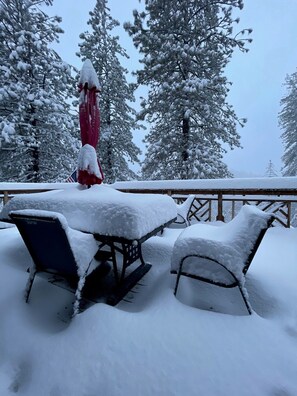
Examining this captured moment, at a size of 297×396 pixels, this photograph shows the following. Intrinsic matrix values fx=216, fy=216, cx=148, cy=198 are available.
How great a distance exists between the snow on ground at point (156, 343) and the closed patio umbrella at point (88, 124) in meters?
1.41

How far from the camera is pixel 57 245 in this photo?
1781 millimetres

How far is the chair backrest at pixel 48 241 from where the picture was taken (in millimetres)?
1690

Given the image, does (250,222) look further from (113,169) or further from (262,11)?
(262,11)

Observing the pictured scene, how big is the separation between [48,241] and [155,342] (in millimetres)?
1139

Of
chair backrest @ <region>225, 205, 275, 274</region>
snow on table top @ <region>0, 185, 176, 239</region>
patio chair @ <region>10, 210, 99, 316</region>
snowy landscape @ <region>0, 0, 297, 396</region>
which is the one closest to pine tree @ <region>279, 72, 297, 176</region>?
snowy landscape @ <region>0, 0, 297, 396</region>

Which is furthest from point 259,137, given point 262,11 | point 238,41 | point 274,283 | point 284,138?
point 274,283

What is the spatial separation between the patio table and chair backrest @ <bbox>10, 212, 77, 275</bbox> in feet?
1.24

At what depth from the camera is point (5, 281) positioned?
7.52ft

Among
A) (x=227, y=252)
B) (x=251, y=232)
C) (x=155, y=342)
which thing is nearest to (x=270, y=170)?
(x=251, y=232)

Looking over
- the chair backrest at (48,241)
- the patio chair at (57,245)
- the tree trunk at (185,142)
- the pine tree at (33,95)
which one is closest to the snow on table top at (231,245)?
the patio chair at (57,245)

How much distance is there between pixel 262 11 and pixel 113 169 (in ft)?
313

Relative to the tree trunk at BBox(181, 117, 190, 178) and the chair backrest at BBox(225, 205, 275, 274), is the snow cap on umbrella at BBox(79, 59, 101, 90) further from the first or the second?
the tree trunk at BBox(181, 117, 190, 178)

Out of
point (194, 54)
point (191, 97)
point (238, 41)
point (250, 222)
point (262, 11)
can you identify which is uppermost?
point (262, 11)

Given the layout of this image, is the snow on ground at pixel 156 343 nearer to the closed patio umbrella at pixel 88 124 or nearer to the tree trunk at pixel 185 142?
the closed patio umbrella at pixel 88 124
